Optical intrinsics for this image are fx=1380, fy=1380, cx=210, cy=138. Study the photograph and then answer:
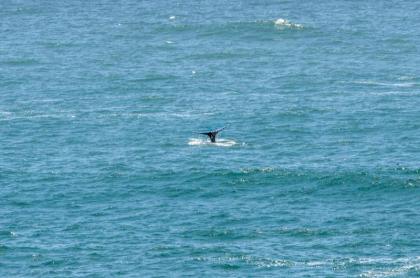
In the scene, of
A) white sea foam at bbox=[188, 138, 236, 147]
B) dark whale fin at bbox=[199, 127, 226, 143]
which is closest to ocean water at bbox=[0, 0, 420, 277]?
white sea foam at bbox=[188, 138, 236, 147]

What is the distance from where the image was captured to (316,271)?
4904 inches

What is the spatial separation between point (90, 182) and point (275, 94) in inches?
1882

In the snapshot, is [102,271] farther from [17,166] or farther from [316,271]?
[17,166]

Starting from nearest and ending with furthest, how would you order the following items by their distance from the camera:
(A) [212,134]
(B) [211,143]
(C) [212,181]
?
(C) [212,181], (A) [212,134], (B) [211,143]

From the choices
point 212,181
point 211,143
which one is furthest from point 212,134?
point 212,181

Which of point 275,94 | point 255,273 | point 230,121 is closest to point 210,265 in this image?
point 255,273

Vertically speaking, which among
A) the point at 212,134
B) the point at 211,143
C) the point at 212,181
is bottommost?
the point at 211,143

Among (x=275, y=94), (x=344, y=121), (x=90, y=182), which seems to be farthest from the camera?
(x=275, y=94)

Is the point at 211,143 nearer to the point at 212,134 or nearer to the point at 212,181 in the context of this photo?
the point at 212,134

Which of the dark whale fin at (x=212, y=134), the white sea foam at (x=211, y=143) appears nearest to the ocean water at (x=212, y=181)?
the white sea foam at (x=211, y=143)

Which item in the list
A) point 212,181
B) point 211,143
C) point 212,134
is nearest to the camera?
point 212,181

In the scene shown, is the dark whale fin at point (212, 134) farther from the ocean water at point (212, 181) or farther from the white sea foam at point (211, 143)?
the ocean water at point (212, 181)

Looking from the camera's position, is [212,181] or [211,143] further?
[211,143]

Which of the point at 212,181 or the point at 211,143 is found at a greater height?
the point at 212,181
